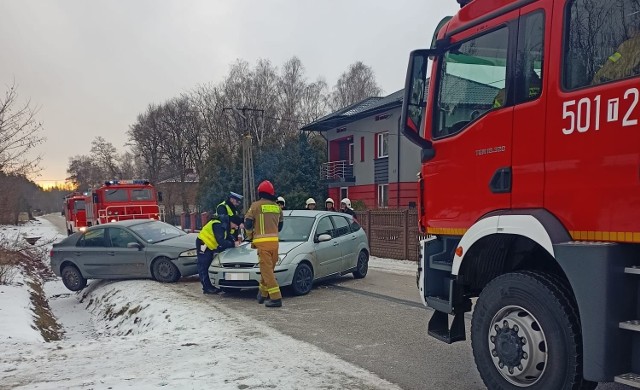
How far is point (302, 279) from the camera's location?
328 inches

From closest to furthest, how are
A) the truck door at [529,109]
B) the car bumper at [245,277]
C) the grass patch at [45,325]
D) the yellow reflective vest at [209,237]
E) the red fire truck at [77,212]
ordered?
the truck door at [529,109] → the grass patch at [45,325] → the car bumper at [245,277] → the yellow reflective vest at [209,237] → the red fire truck at [77,212]

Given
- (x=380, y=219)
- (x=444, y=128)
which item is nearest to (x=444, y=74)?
(x=444, y=128)

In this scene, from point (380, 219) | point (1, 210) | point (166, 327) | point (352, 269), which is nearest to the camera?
point (166, 327)

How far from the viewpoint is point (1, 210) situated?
18469 millimetres

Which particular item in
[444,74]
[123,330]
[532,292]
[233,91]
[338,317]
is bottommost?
[123,330]

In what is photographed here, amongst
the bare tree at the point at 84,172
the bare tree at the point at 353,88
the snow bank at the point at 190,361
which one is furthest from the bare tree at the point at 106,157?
the snow bank at the point at 190,361

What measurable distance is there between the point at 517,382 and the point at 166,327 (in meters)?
4.80

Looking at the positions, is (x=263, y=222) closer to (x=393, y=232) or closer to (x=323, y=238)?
(x=323, y=238)

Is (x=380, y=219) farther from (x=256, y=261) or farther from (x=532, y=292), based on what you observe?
(x=532, y=292)

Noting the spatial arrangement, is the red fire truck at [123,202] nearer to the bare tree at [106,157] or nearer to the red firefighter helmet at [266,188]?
the red firefighter helmet at [266,188]

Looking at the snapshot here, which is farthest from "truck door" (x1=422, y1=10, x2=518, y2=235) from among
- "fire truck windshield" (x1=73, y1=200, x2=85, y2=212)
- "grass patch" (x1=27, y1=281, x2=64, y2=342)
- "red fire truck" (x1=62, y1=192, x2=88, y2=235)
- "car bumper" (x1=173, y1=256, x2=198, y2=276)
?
"fire truck windshield" (x1=73, y1=200, x2=85, y2=212)

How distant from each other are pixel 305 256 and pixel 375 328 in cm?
253

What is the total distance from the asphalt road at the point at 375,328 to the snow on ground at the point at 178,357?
9.6 inches

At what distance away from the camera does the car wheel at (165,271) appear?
10.1 metres
